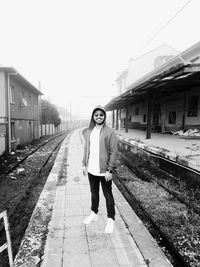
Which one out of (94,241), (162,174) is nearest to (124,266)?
(94,241)

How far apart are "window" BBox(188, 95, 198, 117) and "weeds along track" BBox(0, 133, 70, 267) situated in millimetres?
9101

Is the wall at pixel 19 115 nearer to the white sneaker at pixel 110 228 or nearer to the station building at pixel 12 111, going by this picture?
the station building at pixel 12 111

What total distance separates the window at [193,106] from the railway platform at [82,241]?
381 inches

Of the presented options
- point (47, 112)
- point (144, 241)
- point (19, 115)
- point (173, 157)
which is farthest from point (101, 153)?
point (47, 112)

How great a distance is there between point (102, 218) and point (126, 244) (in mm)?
816

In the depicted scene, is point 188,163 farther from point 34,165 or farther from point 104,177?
point 34,165

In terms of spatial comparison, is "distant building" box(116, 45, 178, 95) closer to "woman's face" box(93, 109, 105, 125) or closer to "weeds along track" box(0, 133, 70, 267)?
"weeds along track" box(0, 133, 70, 267)

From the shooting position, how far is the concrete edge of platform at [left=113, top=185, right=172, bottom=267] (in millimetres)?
2381

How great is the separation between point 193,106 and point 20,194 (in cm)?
1102

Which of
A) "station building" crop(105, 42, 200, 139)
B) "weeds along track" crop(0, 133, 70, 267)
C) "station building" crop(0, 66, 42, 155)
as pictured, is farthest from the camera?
"station building" crop(0, 66, 42, 155)

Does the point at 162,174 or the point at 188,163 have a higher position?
the point at 188,163

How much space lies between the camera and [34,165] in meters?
8.66

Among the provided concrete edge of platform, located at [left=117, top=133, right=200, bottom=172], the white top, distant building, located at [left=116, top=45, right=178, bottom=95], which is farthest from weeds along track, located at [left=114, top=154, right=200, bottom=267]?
distant building, located at [left=116, top=45, right=178, bottom=95]

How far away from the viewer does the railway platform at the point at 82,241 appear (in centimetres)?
235
